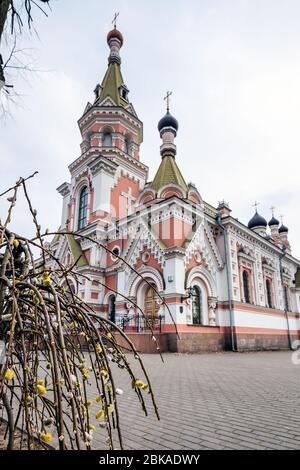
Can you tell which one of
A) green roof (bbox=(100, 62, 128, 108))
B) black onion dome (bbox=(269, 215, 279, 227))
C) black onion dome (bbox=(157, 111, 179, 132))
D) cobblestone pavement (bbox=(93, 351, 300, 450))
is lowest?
cobblestone pavement (bbox=(93, 351, 300, 450))

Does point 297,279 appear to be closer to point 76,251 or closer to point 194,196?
point 194,196

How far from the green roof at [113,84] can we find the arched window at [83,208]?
7.23m

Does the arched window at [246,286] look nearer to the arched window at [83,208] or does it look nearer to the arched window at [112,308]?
the arched window at [112,308]

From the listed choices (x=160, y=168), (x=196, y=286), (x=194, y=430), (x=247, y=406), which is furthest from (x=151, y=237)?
(x=194, y=430)

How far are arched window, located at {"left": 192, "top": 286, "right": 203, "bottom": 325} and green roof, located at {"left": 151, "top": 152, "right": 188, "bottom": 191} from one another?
6612 millimetres

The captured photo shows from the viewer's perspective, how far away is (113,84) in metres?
24.0

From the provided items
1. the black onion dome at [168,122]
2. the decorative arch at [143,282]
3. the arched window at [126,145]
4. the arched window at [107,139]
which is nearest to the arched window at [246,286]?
the decorative arch at [143,282]

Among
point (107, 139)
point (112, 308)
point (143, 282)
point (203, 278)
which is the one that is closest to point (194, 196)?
point (203, 278)

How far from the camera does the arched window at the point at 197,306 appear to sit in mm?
14234

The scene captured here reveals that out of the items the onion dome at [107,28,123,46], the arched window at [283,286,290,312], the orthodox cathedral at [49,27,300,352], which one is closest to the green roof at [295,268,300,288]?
the orthodox cathedral at [49,27,300,352]

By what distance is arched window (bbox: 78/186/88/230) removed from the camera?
65.6ft

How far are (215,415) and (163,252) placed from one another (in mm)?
9904

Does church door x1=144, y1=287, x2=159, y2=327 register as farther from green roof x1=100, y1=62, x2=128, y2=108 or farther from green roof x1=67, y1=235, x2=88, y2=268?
green roof x1=100, y1=62, x2=128, y2=108

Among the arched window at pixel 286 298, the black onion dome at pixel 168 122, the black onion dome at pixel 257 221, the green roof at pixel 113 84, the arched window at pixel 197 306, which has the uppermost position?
the green roof at pixel 113 84
